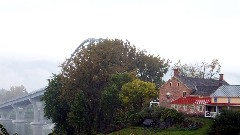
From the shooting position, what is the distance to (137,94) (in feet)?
151

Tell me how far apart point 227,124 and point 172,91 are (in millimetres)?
14319

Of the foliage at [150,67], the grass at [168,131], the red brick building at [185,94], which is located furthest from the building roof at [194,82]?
the foliage at [150,67]

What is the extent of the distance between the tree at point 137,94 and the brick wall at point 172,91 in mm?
1057

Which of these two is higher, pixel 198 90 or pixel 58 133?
pixel 198 90

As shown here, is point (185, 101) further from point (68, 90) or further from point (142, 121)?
point (68, 90)

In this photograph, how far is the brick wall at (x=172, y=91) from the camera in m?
45.8

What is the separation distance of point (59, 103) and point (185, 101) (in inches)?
775

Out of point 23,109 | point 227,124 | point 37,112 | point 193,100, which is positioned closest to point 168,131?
point 227,124

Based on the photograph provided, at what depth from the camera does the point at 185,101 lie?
4334 cm

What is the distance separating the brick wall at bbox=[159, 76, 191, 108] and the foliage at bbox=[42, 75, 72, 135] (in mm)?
14662

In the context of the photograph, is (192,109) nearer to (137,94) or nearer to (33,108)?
(137,94)

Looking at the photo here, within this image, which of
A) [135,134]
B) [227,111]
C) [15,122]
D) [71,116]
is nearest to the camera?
[227,111]

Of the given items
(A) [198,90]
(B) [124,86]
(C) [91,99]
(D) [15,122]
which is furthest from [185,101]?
(D) [15,122]

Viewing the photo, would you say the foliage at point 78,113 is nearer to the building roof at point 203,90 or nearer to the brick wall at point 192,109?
the brick wall at point 192,109
